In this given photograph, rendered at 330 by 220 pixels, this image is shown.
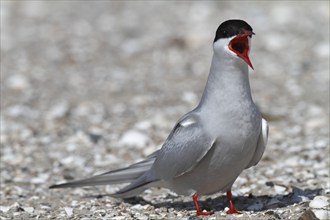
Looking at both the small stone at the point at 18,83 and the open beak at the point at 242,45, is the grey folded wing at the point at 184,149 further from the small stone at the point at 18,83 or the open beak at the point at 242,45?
the small stone at the point at 18,83

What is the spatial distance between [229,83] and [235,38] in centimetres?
30

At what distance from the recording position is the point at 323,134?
706cm

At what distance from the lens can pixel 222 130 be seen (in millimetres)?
4555

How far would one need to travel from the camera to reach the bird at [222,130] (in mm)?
Answer: 4543

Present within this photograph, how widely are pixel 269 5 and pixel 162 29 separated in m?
2.05

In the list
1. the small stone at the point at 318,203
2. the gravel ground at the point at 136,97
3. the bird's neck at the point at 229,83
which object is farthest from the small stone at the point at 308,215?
the bird's neck at the point at 229,83

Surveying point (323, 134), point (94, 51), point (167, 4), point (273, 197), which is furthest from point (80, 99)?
point (167, 4)

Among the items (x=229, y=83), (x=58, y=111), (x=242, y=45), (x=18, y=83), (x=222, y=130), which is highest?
(x=18, y=83)

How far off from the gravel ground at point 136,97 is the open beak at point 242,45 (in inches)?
37.4

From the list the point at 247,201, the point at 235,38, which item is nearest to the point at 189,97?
the point at 247,201

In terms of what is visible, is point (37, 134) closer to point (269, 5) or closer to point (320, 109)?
point (320, 109)

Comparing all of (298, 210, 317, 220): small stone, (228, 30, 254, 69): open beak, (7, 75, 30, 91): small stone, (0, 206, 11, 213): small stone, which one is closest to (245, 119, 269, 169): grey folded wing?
(228, 30, 254, 69): open beak

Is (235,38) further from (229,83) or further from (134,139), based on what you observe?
(134,139)

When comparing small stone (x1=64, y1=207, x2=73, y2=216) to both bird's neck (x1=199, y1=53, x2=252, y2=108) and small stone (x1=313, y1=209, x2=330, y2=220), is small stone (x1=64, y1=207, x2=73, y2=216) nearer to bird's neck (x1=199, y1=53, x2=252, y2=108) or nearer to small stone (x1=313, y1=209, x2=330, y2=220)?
bird's neck (x1=199, y1=53, x2=252, y2=108)
